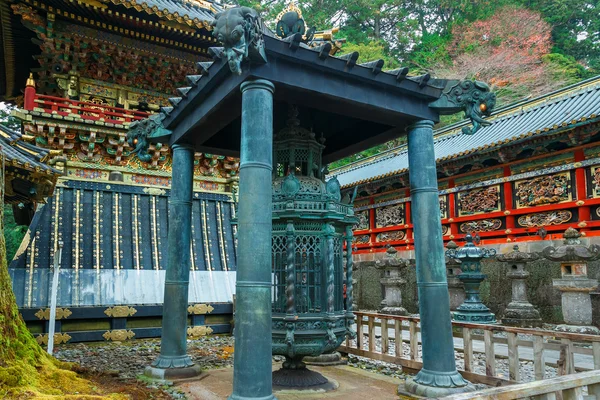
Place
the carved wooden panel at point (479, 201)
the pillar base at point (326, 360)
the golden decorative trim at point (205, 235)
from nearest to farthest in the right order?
the pillar base at point (326, 360) < the golden decorative trim at point (205, 235) < the carved wooden panel at point (479, 201)

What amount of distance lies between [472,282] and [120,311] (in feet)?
28.3

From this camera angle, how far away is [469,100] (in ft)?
17.6

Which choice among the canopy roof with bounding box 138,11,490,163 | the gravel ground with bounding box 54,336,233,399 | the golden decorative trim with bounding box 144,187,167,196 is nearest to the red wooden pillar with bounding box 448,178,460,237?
the gravel ground with bounding box 54,336,233,399

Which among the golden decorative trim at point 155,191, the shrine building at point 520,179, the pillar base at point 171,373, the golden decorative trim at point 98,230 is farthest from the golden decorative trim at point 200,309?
the shrine building at point 520,179

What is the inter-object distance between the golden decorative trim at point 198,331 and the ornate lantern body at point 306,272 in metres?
5.63

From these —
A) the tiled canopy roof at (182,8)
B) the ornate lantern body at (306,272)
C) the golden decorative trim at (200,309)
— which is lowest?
the golden decorative trim at (200,309)

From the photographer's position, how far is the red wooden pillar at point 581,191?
11.4 meters

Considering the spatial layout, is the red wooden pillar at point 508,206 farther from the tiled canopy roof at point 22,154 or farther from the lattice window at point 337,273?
the tiled canopy roof at point 22,154

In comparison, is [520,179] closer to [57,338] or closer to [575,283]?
[575,283]

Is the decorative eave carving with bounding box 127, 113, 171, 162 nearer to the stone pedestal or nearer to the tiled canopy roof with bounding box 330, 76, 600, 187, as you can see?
the stone pedestal

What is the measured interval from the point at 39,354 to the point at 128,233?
7281mm

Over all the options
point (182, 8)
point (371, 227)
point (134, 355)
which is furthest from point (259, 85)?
point (371, 227)

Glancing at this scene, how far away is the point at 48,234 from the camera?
10.5 meters

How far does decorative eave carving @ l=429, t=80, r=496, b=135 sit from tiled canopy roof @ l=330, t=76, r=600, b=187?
21.8 feet
